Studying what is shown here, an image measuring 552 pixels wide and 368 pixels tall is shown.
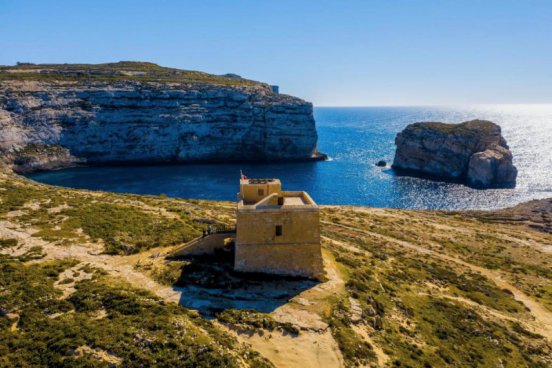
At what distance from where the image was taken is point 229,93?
14288cm

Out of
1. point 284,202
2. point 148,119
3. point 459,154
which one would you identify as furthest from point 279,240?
point 148,119

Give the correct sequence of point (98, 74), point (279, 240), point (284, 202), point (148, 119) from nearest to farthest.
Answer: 1. point (279, 240)
2. point (284, 202)
3. point (148, 119)
4. point (98, 74)

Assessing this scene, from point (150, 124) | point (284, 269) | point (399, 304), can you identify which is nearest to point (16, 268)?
point (284, 269)

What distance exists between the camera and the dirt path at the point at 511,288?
1231 inches

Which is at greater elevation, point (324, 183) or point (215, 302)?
point (215, 302)

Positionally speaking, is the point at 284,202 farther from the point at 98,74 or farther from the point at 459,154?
the point at 98,74

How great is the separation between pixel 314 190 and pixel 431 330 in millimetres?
74310

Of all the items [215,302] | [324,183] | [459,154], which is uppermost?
[459,154]

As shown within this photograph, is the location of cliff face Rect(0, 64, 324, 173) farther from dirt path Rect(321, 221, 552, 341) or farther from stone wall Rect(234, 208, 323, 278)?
stone wall Rect(234, 208, 323, 278)

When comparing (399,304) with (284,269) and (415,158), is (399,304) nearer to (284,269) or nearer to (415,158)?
(284,269)

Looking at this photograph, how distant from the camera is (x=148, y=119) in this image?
131m

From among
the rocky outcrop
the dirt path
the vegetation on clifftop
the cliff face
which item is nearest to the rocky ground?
the dirt path

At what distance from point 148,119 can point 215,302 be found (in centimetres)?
12222

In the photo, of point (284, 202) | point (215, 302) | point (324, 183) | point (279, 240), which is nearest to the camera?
point (215, 302)
